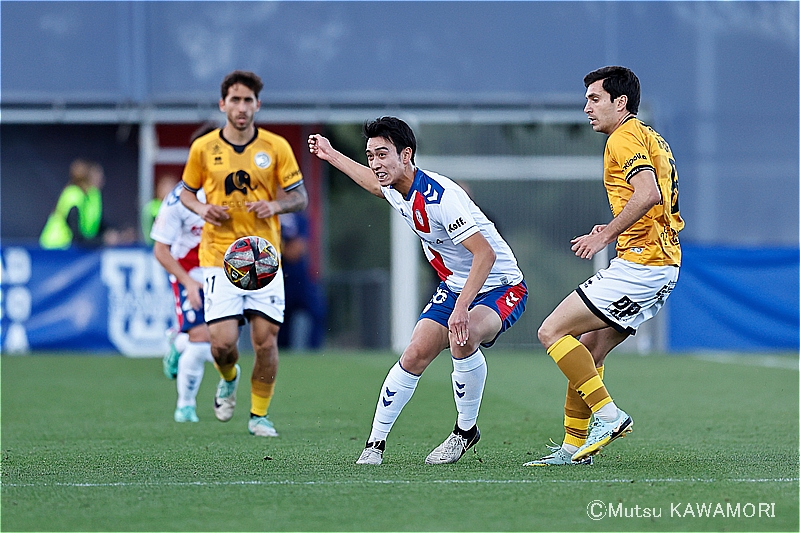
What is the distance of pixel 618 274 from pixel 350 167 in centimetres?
172

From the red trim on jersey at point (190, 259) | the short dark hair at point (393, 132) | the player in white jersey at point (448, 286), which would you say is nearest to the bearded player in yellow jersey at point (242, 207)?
the red trim on jersey at point (190, 259)

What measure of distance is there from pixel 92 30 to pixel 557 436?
1315cm

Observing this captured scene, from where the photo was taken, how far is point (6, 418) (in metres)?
9.10

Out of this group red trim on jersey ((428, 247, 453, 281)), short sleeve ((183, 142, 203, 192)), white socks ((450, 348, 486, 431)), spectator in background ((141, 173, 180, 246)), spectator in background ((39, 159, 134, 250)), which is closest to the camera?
white socks ((450, 348, 486, 431))

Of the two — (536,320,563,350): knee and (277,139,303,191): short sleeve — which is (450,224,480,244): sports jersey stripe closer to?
(536,320,563,350): knee

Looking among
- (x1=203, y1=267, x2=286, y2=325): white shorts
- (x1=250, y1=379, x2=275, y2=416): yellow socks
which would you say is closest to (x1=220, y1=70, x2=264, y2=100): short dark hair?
(x1=203, y1=267, x2=286, y2=325): white shorts

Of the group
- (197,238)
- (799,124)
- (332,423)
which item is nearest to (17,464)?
(332,423)

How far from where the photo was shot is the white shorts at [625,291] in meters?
6.26

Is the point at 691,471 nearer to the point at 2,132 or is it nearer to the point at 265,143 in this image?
the point at 265,143

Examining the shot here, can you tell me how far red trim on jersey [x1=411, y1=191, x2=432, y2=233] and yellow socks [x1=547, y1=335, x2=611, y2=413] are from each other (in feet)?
3.04

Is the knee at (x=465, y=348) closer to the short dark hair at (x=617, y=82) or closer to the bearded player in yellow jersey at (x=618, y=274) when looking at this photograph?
the bearded player in yellow jersey at (x=618, y=274)

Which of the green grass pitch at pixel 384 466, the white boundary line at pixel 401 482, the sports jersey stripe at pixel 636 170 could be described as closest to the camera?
the green grass pitch at pixel 384 466

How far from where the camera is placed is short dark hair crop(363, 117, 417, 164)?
6.27m

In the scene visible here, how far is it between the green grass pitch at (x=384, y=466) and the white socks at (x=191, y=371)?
0.77 feet
